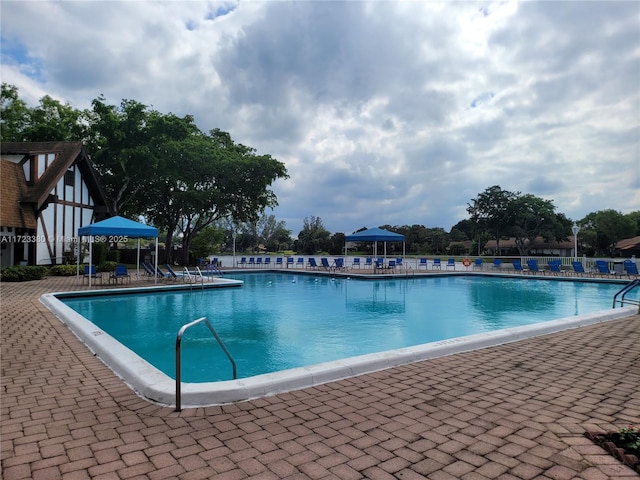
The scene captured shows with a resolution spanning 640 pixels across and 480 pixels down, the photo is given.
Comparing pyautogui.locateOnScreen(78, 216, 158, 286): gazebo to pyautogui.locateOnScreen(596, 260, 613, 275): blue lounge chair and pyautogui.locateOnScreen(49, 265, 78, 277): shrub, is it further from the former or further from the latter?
pyautogui.locateOnScreen(596, 260, 613, 275): blue lounge chair

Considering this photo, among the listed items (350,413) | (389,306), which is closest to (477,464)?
(350,413)

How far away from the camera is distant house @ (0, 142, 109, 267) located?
1752 centimetres

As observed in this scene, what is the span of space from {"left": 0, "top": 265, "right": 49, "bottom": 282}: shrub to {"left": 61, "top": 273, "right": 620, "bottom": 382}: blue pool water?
14.8ft

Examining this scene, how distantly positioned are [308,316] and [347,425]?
7032 mm

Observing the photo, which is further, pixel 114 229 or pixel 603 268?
pixel 603 268

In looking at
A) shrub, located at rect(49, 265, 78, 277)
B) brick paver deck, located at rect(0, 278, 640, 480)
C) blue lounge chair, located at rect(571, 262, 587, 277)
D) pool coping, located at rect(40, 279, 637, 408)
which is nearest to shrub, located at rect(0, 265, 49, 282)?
shrub, located at rect(49, 265, 78, 277)

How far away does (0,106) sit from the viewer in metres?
25.4

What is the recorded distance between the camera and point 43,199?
698 inches

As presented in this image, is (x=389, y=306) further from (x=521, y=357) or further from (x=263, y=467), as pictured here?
(x=263, y=467)

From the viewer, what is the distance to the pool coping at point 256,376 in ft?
12.0

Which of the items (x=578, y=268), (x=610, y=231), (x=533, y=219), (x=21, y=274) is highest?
(x=533, y=219)

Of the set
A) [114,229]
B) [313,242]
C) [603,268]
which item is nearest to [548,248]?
[313,242]

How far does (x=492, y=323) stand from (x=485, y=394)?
612 centimetres

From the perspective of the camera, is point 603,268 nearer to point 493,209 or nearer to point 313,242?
point 493,209
